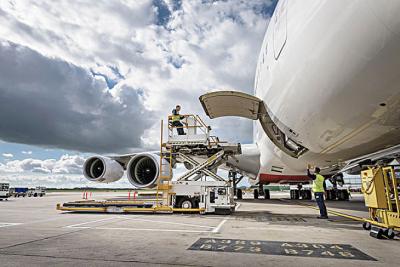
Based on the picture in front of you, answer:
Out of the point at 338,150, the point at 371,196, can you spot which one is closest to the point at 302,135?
the point at 338,150

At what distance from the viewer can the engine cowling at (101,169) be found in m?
12.8

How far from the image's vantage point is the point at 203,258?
322 centimetres

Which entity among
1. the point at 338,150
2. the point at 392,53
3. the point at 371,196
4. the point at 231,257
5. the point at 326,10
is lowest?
the point at 231,257

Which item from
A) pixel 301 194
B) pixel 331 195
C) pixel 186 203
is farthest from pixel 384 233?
pixel 301 194

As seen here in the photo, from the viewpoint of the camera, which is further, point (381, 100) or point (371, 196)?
point (371, 196)

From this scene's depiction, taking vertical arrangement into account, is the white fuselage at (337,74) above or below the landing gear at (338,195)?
above

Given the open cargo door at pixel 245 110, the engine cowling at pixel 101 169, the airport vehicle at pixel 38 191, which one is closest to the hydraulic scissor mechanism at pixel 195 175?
the open cargo door at pixel 245 110

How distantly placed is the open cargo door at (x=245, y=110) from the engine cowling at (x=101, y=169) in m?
Result: 6.73

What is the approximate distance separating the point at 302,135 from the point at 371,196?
163cm

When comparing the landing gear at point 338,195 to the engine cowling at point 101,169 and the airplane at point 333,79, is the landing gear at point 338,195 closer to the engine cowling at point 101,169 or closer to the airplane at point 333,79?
the airplane at point 333,79

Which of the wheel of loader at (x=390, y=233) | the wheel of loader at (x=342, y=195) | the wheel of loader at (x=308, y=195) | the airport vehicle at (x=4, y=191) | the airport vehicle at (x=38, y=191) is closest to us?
the wheel of loader at (x=390, y=233)

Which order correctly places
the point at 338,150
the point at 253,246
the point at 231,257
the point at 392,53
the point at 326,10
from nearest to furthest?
the point at 392,53 < the point at 231,257 < the point at 326,10 < the point at 253,246 < the point at 338,150

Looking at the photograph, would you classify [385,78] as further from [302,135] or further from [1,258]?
[1,258]

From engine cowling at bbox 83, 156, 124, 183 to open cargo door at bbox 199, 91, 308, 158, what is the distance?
22.1 feet
